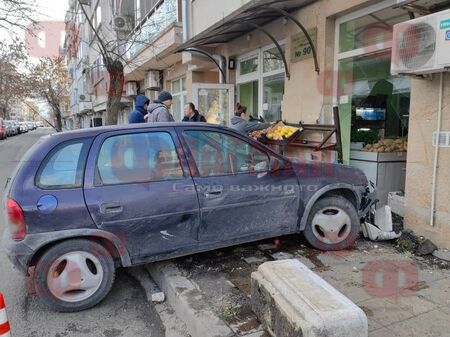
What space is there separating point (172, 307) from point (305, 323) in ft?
5.55

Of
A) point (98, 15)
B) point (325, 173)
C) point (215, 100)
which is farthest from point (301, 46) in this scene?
point (98, 15)

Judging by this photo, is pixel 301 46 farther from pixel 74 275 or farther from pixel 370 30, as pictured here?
pixel 74 275

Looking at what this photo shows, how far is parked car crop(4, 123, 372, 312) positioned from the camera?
3400mm

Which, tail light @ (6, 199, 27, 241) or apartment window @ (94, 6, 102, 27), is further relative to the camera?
apartment window @ (94, 6, 102, 27)

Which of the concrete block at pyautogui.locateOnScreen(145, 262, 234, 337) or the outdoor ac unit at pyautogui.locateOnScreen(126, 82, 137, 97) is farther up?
the outdoor ac unit at pyautogui.locateOnScreen(126, 82, 137, 97)

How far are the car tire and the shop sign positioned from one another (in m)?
4.86

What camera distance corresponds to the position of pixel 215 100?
10312mm

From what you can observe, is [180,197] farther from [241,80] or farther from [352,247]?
[241,80]

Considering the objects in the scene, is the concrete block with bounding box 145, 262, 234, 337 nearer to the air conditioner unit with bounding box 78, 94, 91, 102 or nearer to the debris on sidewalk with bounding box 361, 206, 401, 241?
the debris on sidewalk with bounding box 361, 206, 401, 241

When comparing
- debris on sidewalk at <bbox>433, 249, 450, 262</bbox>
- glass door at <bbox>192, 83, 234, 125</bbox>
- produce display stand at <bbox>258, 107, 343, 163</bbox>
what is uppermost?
glass door at <bbox>192, 83, 234, 125</bbox>

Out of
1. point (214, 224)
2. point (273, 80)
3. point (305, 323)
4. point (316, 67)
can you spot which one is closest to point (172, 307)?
point (214, 224)

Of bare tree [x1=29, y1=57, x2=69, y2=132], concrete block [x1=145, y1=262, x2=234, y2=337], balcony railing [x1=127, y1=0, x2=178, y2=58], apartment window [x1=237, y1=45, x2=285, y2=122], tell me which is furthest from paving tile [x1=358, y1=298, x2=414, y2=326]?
bare tree [x1=29, y1=57, x2=69, y2=132]

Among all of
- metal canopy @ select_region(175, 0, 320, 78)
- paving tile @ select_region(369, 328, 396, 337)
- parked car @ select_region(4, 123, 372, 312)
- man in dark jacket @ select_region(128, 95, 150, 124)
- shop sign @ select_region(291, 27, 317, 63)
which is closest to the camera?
paving tile @ select_region(369, 328, 396, 337)

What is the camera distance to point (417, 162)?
4656mm
